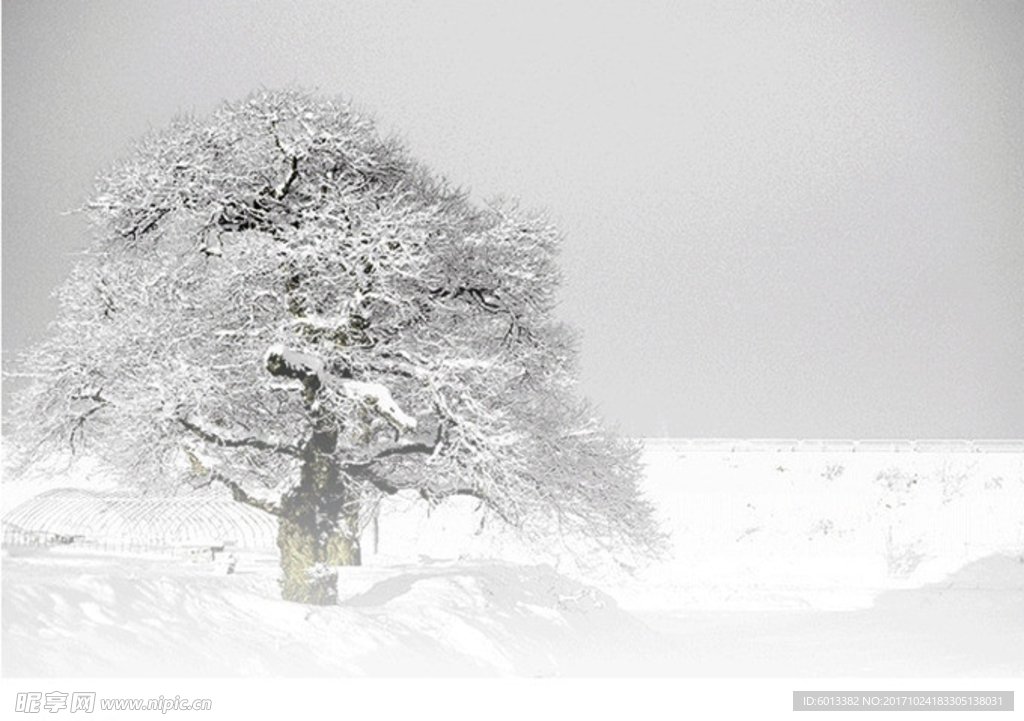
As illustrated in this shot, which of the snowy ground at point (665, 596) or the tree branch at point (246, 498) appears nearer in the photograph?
the snowy ground at point (665, 596)

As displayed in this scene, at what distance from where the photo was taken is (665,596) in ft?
89.8

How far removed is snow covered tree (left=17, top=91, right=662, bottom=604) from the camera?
1538 cm

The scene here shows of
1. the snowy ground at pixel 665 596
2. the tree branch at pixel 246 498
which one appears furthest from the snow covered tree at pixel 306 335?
the snowy ground at pixel 665 596

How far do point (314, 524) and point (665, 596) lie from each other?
43.4ft

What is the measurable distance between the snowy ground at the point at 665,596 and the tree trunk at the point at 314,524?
48 centimetres

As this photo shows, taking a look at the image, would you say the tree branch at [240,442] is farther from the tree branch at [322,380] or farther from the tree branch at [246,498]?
the tree branch at [322,380]

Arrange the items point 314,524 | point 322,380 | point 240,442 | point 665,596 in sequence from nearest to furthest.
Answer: point 322,380
point 240,442
point 314,524
point 665,596

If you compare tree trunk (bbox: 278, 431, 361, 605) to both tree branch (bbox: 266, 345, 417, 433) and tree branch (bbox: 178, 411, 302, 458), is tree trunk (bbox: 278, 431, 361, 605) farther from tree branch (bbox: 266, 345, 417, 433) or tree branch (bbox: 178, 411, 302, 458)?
tree branch (bbox: 266, 345, 417, 433)

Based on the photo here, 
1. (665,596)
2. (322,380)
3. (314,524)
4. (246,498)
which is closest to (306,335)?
(322,380)


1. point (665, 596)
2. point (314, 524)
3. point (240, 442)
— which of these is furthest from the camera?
point (665, 596)

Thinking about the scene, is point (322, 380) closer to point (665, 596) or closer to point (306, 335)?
point (306, 335)

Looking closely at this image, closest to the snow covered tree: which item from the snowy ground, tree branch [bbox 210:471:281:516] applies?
tree branch [bbox 210:471:281:516]

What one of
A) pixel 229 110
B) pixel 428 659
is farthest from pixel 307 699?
pixel 229 110

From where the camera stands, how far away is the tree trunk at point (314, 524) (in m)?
15.4
